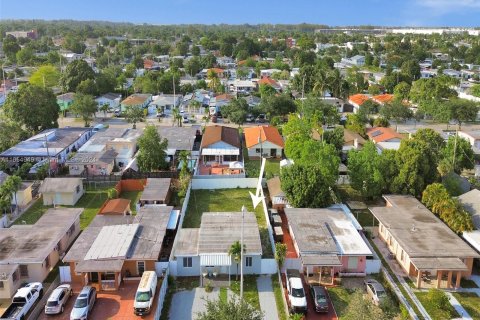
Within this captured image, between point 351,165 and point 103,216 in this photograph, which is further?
point 351,165

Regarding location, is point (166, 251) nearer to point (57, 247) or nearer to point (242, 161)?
point (57, 247)

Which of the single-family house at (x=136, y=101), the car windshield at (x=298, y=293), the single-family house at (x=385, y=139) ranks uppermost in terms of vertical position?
the single-family house at (x=136, y=101)

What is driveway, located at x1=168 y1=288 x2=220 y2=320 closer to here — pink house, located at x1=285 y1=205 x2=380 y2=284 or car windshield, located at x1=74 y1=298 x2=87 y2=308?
car windshield, located at x1=74 y1=298 x2=87 y2=308

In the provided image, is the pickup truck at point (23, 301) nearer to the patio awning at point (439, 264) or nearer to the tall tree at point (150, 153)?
the tall tree at point (150, 153)

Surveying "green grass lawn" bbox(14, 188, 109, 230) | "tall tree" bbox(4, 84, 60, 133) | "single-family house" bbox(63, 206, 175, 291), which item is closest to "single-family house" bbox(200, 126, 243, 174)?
"green grass lawn" bbox(14, 188, 109, 230)

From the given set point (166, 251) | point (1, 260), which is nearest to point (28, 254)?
point (1, 260)

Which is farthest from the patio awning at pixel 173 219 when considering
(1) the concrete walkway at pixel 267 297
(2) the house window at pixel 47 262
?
(2) the house window at pixel 47 262
